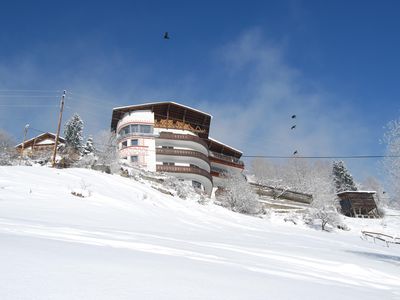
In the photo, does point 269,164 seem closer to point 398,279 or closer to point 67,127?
point 67,127

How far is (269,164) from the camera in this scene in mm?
92062

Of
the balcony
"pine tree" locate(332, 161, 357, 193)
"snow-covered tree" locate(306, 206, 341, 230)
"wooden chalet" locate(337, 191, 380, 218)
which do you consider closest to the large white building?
the balcony

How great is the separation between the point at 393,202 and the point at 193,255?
45.6 ft

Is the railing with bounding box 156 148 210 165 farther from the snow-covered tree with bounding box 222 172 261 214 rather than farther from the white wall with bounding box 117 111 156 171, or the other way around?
the snow-covered tree with bounding box 222 172 261 214

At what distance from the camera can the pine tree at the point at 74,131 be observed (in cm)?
6305

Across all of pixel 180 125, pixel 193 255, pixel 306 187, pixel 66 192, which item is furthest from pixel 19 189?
pixel 306 187

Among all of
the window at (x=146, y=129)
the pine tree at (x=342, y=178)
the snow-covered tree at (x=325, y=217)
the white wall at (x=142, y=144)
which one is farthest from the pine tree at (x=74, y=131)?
the pine tree at (x=342, y=178)

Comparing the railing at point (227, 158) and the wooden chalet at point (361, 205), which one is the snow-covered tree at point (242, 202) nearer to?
the wooden chalet at point (361, 205)

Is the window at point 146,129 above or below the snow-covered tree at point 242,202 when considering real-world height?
above

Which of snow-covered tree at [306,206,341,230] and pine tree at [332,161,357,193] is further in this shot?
pine tree at [332,161,357,193]

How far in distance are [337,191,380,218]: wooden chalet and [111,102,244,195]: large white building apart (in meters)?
20.8

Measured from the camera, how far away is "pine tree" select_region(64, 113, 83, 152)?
207 ft

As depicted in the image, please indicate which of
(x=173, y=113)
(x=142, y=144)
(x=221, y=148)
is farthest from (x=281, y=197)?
(x=173, y=113)

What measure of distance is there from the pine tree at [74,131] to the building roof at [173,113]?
36.1ft
